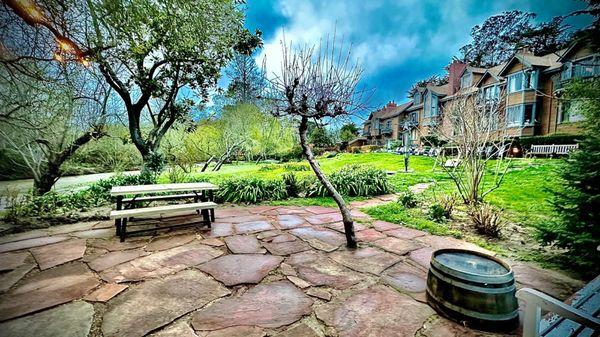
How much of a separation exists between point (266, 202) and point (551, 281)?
5.33 m

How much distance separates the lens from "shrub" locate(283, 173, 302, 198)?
7309 mm

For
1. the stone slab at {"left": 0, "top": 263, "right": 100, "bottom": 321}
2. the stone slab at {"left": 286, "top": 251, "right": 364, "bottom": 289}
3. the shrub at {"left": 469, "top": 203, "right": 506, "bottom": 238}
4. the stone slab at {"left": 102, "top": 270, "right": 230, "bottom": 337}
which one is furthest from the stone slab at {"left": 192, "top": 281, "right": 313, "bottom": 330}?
the shrub at {"left": 469, "top": 203, "right": 506, "bottom": 238}

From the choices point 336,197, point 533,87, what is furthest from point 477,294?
point 533,87

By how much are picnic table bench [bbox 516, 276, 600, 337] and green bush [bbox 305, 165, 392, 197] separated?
555cm

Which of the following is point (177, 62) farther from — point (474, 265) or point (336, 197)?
point (474, 265)

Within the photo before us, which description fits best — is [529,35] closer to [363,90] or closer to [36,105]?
[363,90]

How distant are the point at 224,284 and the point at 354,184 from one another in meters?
5.55

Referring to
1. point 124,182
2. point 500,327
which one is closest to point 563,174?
point 500,327

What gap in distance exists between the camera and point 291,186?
7.34m

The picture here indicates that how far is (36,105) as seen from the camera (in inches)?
190

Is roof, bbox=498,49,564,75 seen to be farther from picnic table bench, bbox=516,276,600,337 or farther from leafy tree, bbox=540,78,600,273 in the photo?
picnic table bench, bbox=516,276,600,337

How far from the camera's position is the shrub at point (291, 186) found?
731 cm

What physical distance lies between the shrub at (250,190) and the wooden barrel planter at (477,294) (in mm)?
5084

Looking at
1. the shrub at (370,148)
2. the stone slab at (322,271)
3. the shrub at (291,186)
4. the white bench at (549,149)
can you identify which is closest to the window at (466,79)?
the shrub at (370,148)
